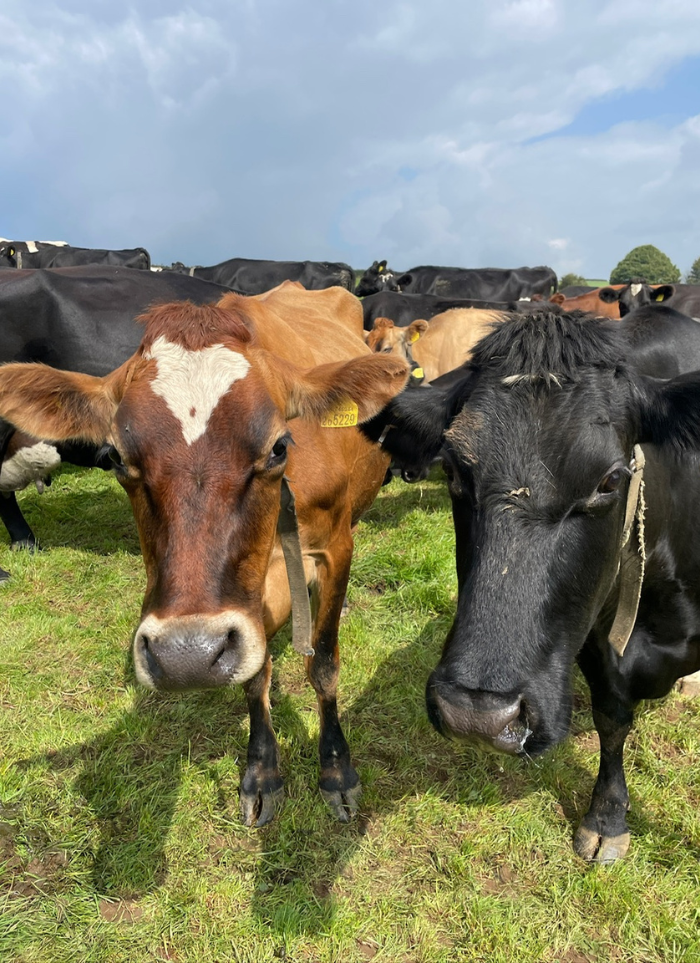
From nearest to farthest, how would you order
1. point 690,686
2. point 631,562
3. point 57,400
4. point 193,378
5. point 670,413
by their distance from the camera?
1. point 193,378
2. point 670,413
3. point 57,400
4. point 631,562
5. point 690,686

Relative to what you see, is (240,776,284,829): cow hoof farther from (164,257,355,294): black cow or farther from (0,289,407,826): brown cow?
(164,257,355,294): black cow

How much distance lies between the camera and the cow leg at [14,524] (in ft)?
18.9

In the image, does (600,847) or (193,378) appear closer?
(193,378)

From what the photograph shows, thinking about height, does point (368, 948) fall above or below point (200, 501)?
below

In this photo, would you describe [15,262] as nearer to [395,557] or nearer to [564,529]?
[395,557]

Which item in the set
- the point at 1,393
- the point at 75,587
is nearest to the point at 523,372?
the point at 1,393

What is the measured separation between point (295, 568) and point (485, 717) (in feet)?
3.61

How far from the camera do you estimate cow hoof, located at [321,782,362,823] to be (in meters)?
2.92

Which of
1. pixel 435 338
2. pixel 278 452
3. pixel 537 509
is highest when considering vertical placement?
pixel 435 338

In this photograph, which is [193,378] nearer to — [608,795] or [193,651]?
[193,651]

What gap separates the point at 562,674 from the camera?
181 cm

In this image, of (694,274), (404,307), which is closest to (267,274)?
(404,307)

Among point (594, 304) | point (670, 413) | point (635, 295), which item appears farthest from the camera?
point (594, 304)

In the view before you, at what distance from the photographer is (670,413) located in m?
2.03
